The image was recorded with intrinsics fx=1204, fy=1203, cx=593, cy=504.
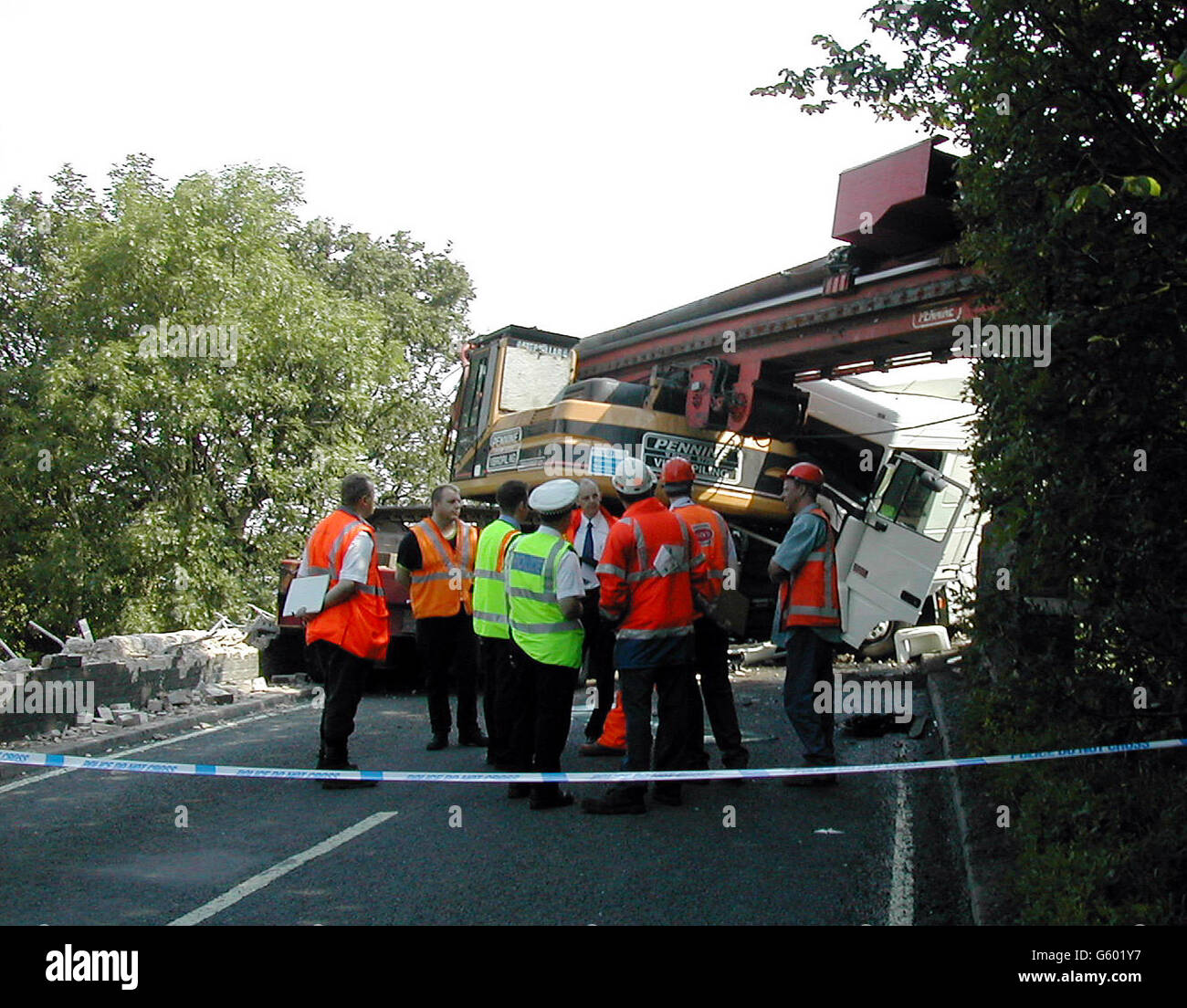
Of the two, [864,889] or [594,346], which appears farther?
[594,346]

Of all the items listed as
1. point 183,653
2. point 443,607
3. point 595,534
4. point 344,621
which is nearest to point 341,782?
point 344,621

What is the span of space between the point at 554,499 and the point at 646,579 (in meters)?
0.67

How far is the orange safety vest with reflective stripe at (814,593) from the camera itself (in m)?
6.80

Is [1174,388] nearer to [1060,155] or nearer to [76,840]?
[1060,155]

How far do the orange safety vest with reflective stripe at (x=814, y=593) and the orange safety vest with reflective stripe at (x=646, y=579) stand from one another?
678mm

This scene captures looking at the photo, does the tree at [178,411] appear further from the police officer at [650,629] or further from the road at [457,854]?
the police officer at [650,629]

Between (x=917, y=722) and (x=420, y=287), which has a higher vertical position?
(x=420, y=287)

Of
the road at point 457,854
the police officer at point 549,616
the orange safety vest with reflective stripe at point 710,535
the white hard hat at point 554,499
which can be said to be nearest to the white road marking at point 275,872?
the road at point 457,854

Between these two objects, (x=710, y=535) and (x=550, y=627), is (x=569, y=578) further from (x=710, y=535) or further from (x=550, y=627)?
(x=710, y=535)

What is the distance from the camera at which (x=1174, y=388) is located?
14.1ft
